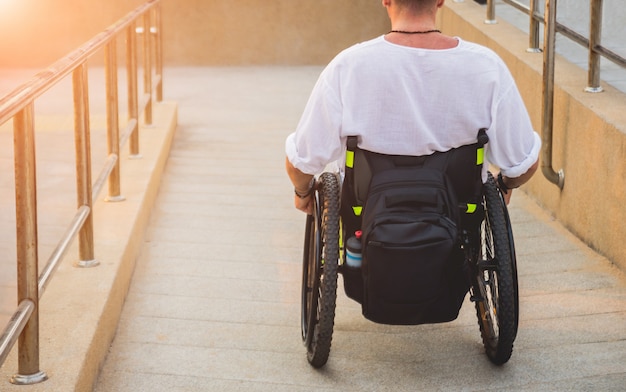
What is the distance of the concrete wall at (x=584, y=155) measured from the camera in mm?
4086

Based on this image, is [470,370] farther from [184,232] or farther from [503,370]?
[184,232]

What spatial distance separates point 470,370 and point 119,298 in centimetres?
124

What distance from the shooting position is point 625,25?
4.58m

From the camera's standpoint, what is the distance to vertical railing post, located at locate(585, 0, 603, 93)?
4.34m

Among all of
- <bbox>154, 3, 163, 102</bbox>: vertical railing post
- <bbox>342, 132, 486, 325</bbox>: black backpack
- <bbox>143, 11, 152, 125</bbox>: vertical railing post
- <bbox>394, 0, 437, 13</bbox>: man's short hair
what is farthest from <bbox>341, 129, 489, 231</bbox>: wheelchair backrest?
<bbox>154, 3, 163, 102</bbox>: vertical railing post

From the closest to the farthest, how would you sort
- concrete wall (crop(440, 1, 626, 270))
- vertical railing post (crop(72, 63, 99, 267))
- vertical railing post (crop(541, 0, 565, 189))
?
vertical railing post (crop(72, 63, 99, 267)) < concrete wall (crop(440, 1, 626, 270)) < vertical railing post (crop(541, 0, 565, 189))

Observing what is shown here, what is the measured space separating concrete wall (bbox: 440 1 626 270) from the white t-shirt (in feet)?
4.27

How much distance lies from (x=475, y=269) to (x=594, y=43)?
1.66 m

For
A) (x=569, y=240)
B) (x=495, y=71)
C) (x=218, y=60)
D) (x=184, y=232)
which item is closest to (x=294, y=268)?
(x=184, y=232)

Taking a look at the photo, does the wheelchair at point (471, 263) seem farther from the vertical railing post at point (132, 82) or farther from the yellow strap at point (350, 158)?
the vertical railing post at point (132, 82)

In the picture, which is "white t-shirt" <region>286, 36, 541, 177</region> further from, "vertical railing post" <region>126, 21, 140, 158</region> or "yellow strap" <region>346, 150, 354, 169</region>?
"vertical railing post" <region>126, 21, 140, 158</region>

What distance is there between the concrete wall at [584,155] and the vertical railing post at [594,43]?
0.05m

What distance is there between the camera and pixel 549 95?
458 cm

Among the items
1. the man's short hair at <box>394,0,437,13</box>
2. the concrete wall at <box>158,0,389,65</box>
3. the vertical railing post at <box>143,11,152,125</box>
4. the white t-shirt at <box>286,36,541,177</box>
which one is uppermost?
the man's short hair at <box>394,0,437,13</box>
